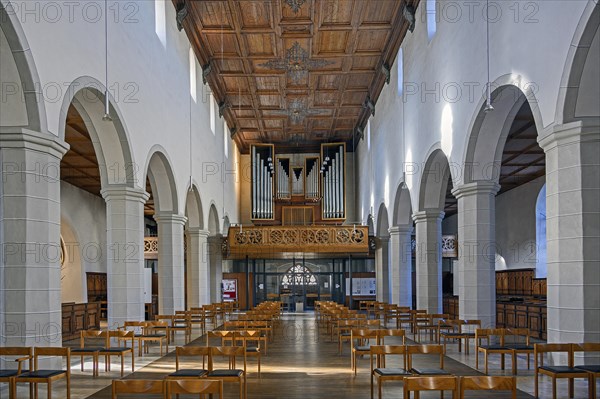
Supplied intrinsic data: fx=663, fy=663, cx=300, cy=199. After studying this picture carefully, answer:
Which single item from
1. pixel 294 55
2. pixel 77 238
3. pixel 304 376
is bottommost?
pixel 304 376

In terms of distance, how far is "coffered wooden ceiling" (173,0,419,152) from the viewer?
19.8 m

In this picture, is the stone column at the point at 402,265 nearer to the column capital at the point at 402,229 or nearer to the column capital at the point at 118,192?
the column capital at the point at 402,229

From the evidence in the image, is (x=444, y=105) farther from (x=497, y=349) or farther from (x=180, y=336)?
(x=180, y=336)

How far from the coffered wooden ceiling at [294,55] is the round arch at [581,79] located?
417 inches

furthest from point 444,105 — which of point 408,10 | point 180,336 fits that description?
point 180,336

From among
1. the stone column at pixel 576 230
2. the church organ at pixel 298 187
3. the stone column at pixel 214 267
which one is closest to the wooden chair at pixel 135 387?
the stone column at pixel 576 230

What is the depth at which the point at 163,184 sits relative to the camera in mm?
18547

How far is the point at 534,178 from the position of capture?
2716 centimetres

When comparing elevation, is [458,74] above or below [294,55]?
below

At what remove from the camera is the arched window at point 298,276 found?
33125 millimetres

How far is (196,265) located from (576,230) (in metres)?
16.7

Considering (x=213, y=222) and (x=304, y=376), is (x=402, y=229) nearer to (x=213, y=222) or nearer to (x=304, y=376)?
(x=213, y=222)

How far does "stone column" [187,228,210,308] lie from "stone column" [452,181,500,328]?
468 inches

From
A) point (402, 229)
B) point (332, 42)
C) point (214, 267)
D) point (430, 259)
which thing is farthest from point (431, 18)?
point (214, 267)
